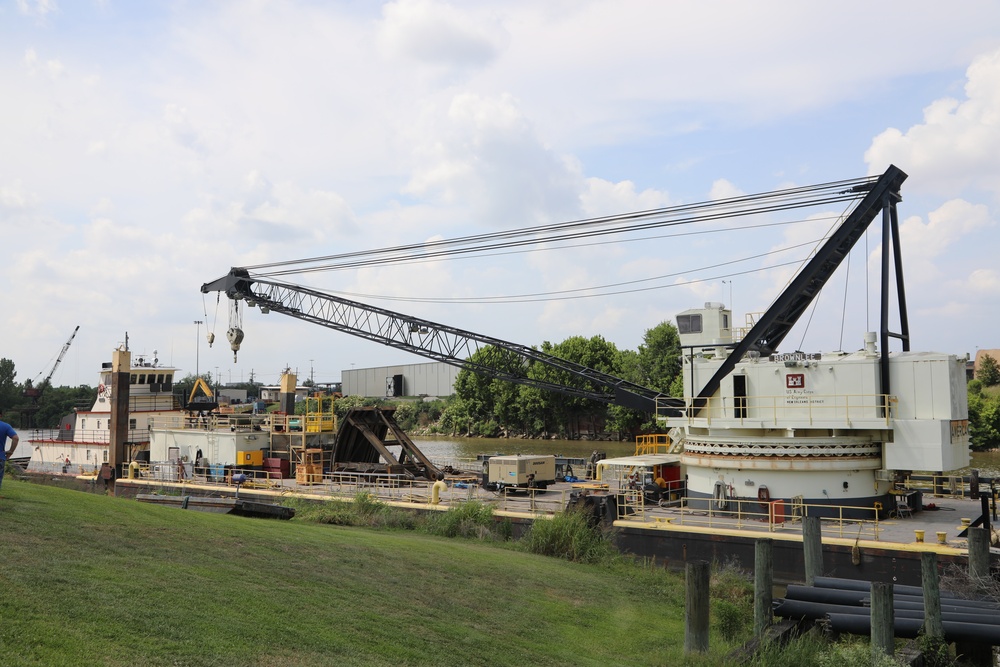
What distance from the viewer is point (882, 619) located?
1162 cm

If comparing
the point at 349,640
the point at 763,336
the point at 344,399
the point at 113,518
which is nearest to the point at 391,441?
the point at 763,336

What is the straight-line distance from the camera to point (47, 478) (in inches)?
1625

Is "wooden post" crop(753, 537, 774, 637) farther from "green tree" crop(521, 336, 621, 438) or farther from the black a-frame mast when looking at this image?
"green tree" crop(521, 336, 621, 438)

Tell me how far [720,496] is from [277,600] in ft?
53.5

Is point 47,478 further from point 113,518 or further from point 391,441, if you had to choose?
point 113,518

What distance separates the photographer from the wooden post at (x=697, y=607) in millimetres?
12992

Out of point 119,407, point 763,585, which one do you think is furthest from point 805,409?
point 119,407

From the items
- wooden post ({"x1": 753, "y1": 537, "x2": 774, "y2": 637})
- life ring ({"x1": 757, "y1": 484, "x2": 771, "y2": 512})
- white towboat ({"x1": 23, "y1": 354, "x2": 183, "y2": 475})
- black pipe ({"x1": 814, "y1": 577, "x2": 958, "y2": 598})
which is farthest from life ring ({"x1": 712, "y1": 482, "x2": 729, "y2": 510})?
white towboat ({"x1": 23, "y1": 354, "x2": 183, "y2": 475})

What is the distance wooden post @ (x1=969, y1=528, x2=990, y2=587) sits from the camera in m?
14.7

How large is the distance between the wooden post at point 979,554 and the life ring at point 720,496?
9102mm

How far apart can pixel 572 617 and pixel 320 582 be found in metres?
4.91

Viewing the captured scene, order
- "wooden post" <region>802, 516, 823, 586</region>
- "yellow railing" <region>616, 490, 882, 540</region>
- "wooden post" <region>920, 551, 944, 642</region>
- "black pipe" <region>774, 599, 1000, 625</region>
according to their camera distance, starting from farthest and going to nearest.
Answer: "yellow railing" <region>616, 490, 882, 540</region>
"wooden post" <region>802, 516, 823, 586</region>
"black pipe" <region>774, 599, 1000, 625</region>
"wooden post" <region>920, 551, 944, 642</region>

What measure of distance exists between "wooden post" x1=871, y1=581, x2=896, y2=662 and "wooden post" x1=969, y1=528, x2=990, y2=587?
14.0 feet

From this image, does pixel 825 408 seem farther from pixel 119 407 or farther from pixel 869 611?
pixel 119 407
